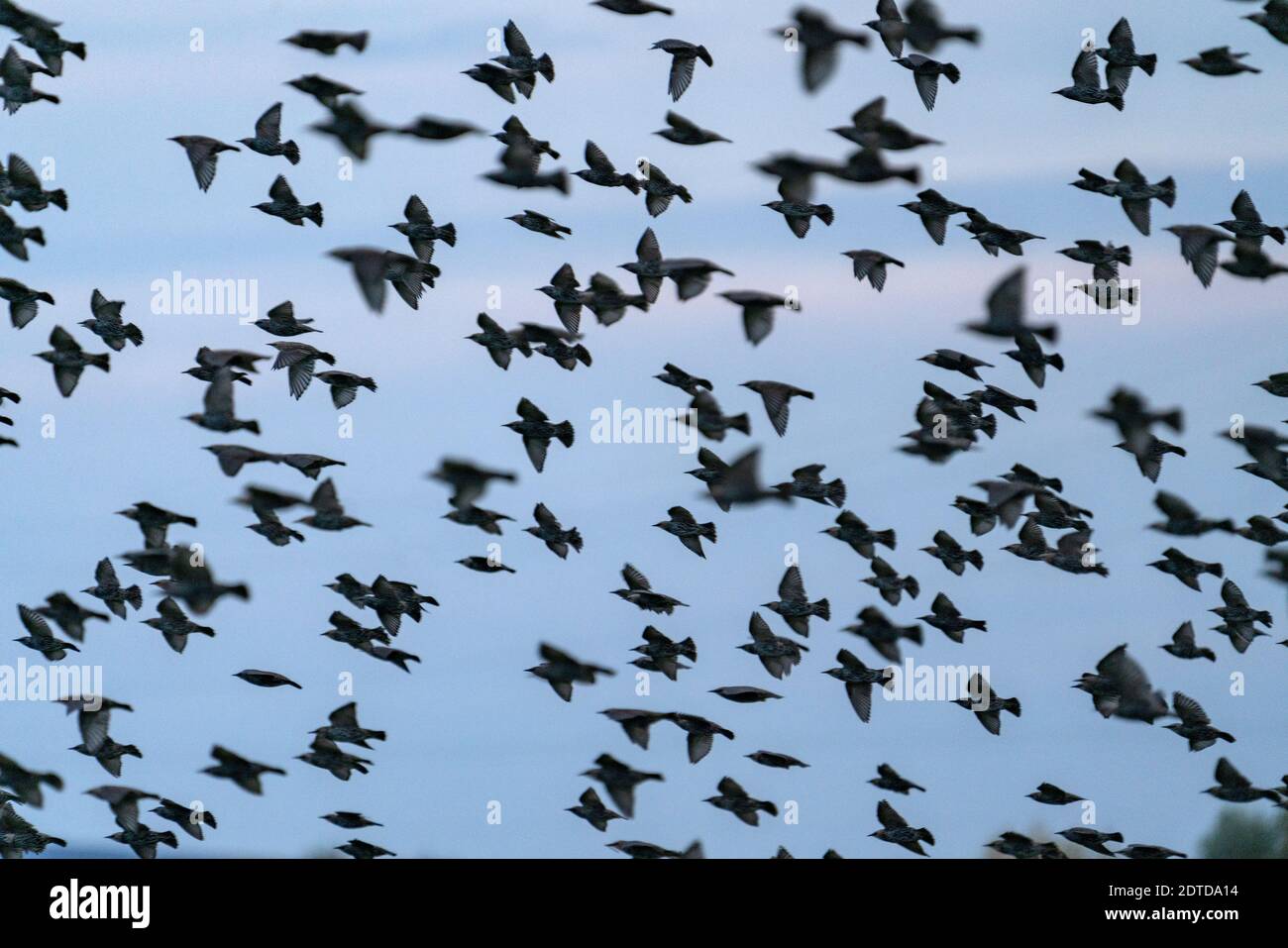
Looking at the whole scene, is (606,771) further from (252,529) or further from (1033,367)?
(1033,367)

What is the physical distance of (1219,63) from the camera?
46.0 metres

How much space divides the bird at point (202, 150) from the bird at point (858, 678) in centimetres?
1807

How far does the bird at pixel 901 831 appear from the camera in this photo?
154ft

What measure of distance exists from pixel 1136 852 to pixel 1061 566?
22.2 feet

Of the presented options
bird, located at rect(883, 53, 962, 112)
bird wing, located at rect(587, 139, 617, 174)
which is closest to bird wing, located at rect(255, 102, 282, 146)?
bird wing, located at rect(587, 139, 617, 174)

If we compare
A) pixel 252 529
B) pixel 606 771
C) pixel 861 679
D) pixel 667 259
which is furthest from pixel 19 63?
pixel 861 679

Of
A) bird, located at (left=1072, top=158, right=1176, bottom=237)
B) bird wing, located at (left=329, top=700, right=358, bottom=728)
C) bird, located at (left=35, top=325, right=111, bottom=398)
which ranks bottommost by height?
bird wing, located at (left=329, top=700, right=358, bottom=728)

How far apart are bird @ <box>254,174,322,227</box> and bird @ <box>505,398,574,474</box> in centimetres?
650

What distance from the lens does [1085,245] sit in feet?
158

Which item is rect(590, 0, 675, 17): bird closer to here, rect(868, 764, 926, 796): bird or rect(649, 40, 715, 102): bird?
rect(649, 40, 715, 102): bird

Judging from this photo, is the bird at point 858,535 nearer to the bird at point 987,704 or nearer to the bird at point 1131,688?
the bird at point 987,704

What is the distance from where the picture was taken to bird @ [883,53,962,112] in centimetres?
4622

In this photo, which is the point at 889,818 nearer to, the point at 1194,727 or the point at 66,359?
the point at 1194,727

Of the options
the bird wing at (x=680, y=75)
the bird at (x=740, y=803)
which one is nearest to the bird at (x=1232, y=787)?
the bird at (x=740, y=803)
